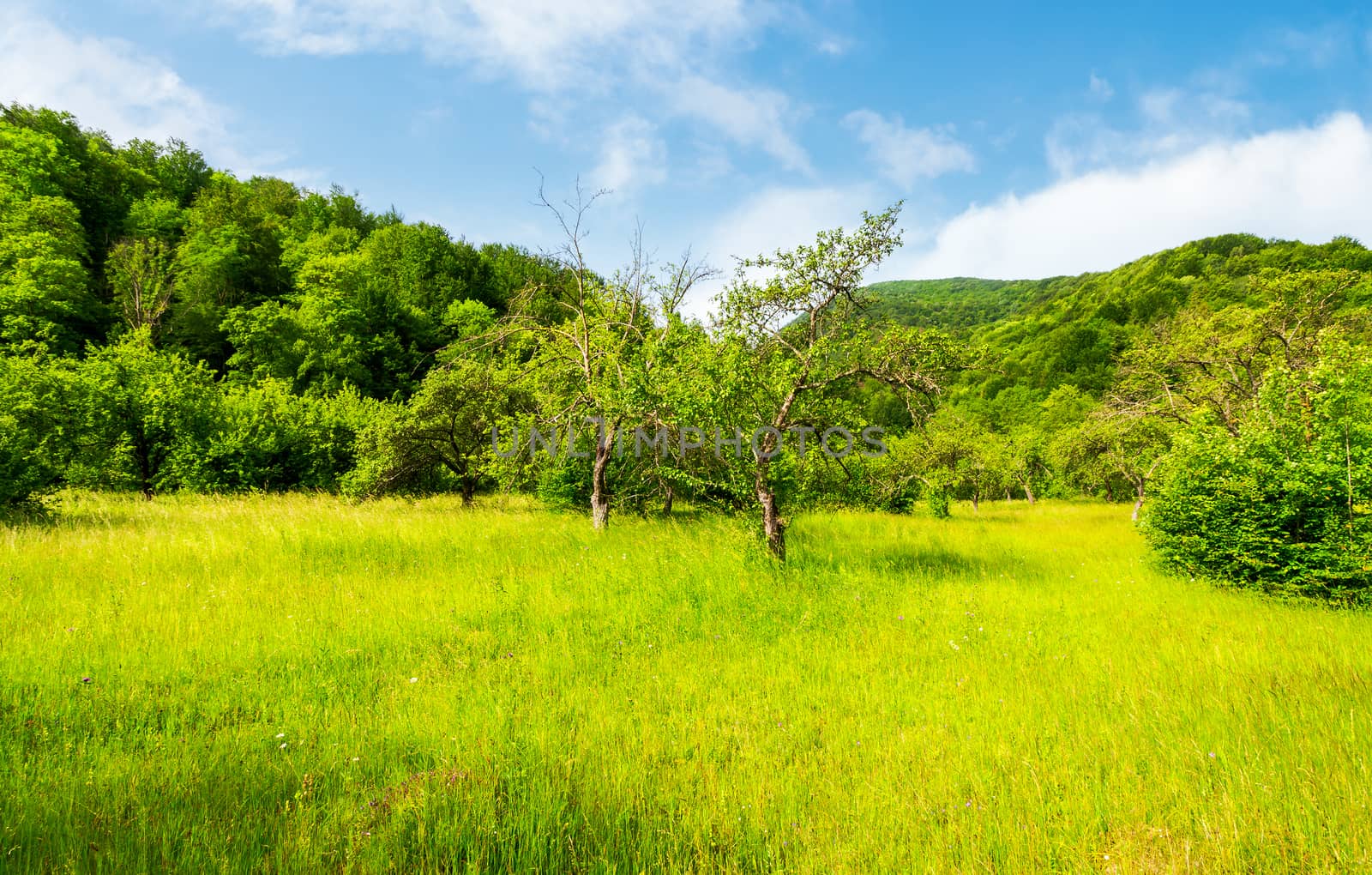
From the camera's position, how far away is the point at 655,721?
3.89 meters

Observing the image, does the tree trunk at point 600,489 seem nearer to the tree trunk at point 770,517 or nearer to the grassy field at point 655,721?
the grassy field at point 655,721

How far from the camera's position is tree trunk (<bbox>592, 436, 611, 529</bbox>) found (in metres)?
11.6

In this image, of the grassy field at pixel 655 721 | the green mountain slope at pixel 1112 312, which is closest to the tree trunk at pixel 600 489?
the grassy field at pixel 655 721

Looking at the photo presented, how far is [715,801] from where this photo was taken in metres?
2.97

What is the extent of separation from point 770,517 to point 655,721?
5.11 meters

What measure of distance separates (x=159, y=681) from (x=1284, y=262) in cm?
13057

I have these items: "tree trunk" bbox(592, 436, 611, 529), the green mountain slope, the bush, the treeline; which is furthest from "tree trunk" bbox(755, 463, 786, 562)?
the green mountain slope

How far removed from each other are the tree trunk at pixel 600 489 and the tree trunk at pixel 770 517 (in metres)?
4.39

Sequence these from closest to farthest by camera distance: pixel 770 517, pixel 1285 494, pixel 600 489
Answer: pixel 1285 494
pixel 770 517
pixel 600 489

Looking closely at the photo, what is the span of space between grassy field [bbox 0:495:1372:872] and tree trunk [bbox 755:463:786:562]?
75 cm

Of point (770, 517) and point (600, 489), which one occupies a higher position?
point (600, 489)

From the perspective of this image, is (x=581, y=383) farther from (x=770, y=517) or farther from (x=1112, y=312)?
(x=1112, y=312)

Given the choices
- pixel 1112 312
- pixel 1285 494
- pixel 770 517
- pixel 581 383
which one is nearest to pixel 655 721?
pixel 770 517

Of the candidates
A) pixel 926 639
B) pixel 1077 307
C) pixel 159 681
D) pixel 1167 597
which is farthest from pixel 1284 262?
pixel 159 681
